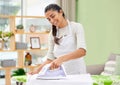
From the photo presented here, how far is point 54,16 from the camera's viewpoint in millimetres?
2490

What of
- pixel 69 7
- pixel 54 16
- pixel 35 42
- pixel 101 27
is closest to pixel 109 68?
pixel 101 27

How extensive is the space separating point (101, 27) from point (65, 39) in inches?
95.8

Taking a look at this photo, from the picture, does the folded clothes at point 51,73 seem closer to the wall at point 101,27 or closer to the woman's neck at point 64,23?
the woman's neck at point 64,23

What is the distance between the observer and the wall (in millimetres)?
4633

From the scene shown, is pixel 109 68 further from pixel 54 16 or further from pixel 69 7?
pixel 69 7

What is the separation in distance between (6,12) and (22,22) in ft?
1.26

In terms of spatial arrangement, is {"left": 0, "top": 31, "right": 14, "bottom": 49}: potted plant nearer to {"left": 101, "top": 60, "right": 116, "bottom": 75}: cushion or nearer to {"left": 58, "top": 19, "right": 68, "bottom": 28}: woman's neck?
{"left": 101, "top": 60, "right": 116, "bottom": 75}: cushion

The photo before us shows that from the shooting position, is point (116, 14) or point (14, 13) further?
point (14, 13)

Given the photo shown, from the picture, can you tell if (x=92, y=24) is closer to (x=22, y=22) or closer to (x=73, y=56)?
(x=22, y=22)

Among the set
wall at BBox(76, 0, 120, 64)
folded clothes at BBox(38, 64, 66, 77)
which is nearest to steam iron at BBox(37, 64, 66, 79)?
folded clothes at BBox(38, 64, 66, 77)

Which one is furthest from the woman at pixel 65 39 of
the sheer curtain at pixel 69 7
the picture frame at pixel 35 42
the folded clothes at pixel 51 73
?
the sheer curtain at pixel 69 7

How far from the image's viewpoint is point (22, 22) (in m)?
5.97

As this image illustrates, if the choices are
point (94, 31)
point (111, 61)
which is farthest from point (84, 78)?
point (94, 31)

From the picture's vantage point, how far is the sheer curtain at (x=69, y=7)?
5.70m
